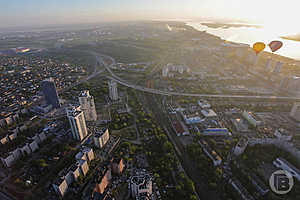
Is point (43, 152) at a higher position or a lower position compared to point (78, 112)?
lower

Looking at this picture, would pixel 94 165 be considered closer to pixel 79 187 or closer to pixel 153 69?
pixel 79 187

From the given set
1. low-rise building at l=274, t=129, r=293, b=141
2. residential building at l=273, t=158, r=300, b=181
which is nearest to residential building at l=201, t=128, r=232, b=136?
low-rise building at l=274, t=129, r=293, b=141

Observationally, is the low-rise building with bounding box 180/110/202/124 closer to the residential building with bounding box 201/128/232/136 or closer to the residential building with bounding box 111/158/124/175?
the residential building with bounding box 201/128/232/136

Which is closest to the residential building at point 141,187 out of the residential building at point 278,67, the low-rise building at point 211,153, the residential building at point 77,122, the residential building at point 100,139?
the residential building at point 100,139

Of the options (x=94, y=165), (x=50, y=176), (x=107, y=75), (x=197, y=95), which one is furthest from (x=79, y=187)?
(x=107, y=75)

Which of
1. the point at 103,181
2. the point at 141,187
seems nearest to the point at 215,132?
the point at 141,187

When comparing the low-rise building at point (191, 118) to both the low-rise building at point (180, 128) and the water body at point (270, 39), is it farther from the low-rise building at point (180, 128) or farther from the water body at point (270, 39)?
the water body at point (270, 39)
